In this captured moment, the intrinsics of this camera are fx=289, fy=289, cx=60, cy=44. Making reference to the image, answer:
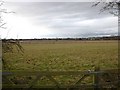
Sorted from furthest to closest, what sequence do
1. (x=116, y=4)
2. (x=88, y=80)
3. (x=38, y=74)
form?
(x=88, y=80), (x=116, y=4), (x=38, y=74)

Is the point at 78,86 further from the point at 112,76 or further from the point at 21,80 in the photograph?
the point at 21,80

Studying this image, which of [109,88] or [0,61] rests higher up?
[0,61]

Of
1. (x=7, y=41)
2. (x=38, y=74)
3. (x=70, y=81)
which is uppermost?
(x=7, y=41)

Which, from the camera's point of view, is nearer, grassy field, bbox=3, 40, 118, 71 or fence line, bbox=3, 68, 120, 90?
fence line, bbox=3, 68, 120, 90

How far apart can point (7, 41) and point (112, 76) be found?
5210 millimetres

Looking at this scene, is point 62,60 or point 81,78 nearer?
point 81,78

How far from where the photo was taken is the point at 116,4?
519 inches

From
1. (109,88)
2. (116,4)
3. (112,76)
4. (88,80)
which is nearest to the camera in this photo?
(109,88)

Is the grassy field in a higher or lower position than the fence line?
lower

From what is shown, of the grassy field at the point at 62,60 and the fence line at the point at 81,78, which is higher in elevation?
the fence line at the point at 81,78

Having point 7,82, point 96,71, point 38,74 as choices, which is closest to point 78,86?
point 96,71

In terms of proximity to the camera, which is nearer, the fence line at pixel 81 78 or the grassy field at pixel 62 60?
the fence line at pixel 81 78

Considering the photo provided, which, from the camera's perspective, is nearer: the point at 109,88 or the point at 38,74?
the point at 38,74

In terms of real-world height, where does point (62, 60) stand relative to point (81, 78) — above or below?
below
